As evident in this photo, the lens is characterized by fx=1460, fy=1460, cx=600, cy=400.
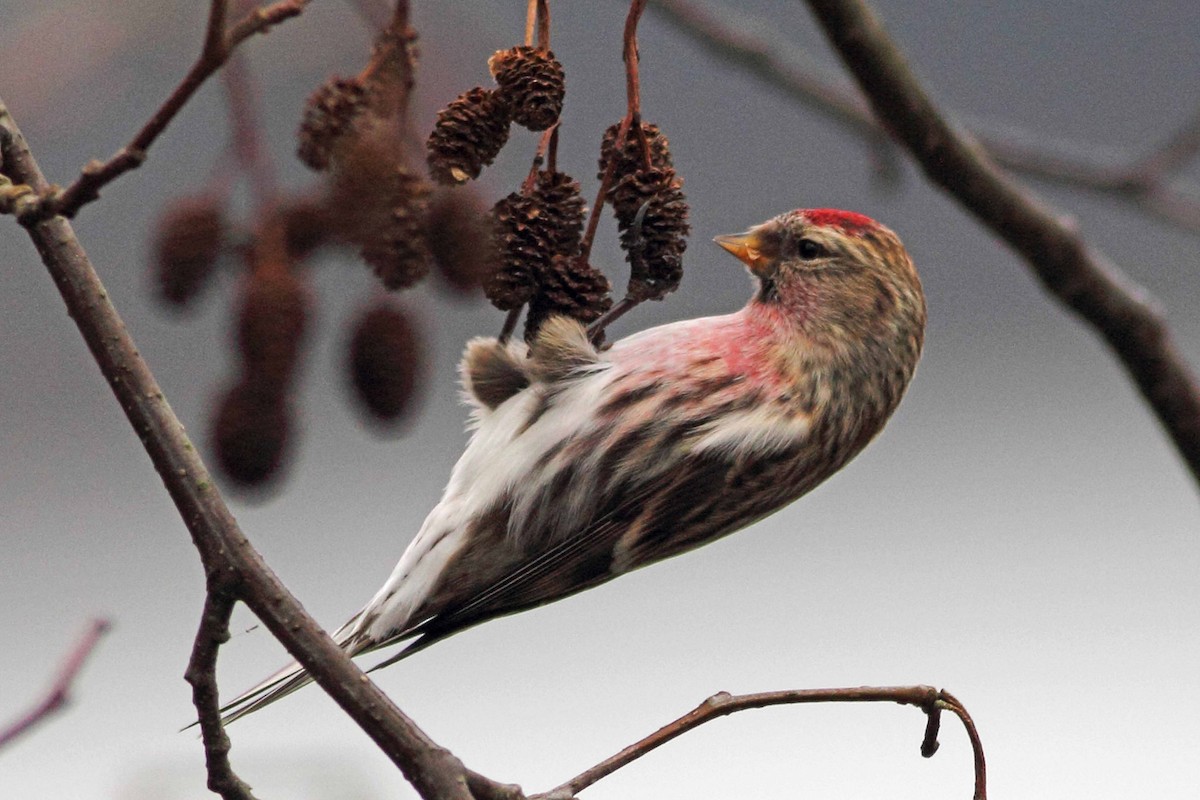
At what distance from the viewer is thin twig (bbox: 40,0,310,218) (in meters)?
0.94

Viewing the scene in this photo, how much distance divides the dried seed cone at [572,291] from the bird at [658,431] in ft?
1.02

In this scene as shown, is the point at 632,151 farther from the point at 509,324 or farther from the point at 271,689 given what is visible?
the point at 271,689

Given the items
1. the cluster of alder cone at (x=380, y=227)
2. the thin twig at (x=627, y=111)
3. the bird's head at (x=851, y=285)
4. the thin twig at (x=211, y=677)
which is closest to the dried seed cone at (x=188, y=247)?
the cluster of alder cone at (x=380, y=227)

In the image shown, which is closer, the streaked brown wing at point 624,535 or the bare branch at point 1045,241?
the bare branch at point 1045,241

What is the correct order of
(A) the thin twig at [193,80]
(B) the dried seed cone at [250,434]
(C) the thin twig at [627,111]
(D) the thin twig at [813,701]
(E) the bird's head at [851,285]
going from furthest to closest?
(E) the bird's head at [851,285] → (C) the thin twig at [627,111] → (D) the thin twig at [813,701] → (B) the dried seed cone at [250,434] → (A) the thin twig at [193,80]

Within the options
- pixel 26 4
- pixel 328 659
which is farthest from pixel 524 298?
pixel 26 4

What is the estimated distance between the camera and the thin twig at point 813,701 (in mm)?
1363

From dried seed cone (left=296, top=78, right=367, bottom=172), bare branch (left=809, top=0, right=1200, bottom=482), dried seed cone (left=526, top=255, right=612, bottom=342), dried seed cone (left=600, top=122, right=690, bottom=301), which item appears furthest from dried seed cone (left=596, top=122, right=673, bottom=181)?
dried seed cone (left=296, top=78, right=367, bottom=172)

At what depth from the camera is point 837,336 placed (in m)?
2.22

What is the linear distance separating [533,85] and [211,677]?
2.12 feet

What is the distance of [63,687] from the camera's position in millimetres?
1477

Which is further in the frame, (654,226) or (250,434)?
(654,226)

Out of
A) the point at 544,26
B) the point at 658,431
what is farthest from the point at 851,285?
the point at 544,26

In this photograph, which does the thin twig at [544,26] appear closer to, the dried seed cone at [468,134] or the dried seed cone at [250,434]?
the dried seed cone at [468,134]
